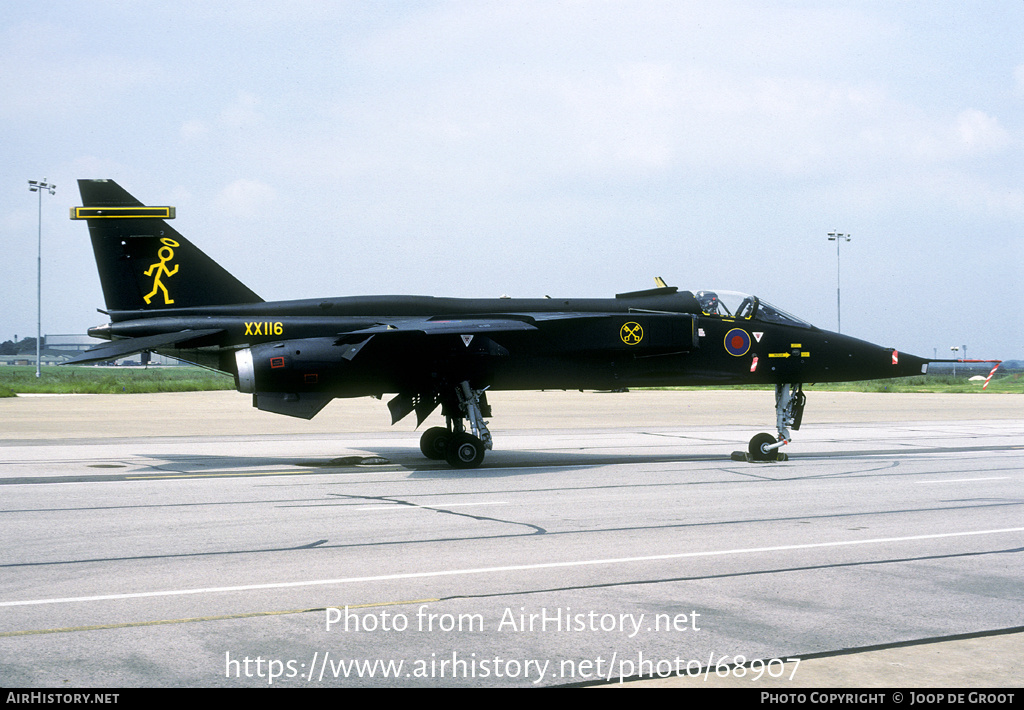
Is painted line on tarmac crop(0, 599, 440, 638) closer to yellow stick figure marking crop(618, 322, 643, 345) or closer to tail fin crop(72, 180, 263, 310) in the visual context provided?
yellow stick figure marking crop(618, 322, 643, 345)

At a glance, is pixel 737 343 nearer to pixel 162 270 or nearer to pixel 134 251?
pixel 162 270

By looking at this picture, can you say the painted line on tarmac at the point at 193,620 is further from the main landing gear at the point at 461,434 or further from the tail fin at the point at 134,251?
the tail fin at the point at 134,251

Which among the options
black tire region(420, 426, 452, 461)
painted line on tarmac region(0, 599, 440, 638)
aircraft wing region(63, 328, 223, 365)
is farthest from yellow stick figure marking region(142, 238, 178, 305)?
painted line on tarmac region(0, 599, 440, 638)

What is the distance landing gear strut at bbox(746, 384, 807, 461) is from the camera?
17.6 m

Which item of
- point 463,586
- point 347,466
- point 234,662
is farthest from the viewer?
point 347,466

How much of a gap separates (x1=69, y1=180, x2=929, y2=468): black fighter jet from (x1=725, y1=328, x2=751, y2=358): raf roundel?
19 mm

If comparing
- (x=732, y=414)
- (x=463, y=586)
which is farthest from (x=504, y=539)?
(x=732, y=414)

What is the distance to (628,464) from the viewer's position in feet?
56.0

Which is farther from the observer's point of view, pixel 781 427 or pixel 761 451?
pixel 781 427

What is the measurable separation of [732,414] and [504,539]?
1120 inches

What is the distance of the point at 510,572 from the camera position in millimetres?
7664

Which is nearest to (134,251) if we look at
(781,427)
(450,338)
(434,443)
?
(450,338)

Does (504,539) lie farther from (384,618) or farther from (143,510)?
(143,510)

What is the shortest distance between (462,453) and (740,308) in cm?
605
